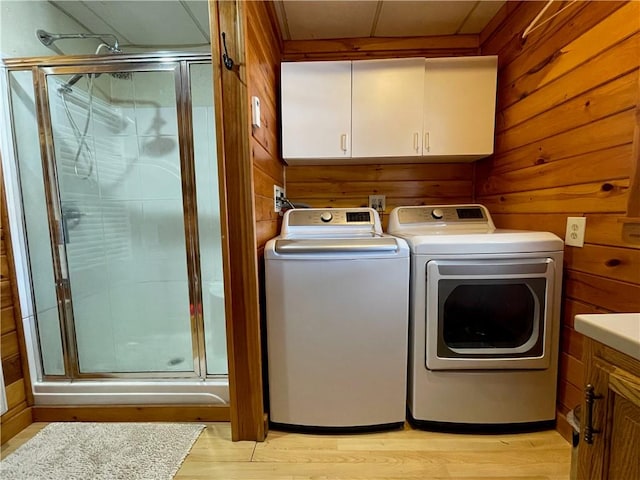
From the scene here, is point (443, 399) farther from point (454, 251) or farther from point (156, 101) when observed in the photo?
point (156, 101)

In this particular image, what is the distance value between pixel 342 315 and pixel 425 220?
0.87 metres

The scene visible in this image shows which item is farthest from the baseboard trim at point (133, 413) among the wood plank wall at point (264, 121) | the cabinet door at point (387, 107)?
the cabinet door at point (387, 107)

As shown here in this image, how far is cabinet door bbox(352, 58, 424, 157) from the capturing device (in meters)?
1.76

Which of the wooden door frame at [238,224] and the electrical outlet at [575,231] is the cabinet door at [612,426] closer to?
the electrical outlet at [575,231]

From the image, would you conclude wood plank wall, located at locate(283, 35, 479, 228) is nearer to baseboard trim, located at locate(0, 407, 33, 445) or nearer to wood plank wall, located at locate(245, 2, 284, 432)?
wood plank wall, located at locate(245, 2, 284, 432)

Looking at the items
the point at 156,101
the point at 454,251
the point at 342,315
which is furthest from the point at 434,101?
the point at 156,101

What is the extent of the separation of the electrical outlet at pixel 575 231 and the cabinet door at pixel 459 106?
0.70m

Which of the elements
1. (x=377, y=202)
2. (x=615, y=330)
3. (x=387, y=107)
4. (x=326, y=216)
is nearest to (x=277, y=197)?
(x=326, y=216)

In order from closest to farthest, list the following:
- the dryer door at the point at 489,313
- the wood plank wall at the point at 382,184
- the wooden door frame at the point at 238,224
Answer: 1. the wooden door frame at the point at 238,224
2. the dryer door at the point at 489,313
3. the wood plank wall at the point at 382,184

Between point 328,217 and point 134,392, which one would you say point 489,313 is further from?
point 134,392

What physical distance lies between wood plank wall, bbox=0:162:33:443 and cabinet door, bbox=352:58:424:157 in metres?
1.90

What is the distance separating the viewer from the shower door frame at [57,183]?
1.49m

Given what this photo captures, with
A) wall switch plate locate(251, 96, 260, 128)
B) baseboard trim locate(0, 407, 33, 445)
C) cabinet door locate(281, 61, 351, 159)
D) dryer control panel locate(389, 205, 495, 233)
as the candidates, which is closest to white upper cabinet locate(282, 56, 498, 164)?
cabinet door locate(281, 61, 351, 159)

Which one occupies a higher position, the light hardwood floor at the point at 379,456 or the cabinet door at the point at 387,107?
the cabinet door at the point at 387,107
